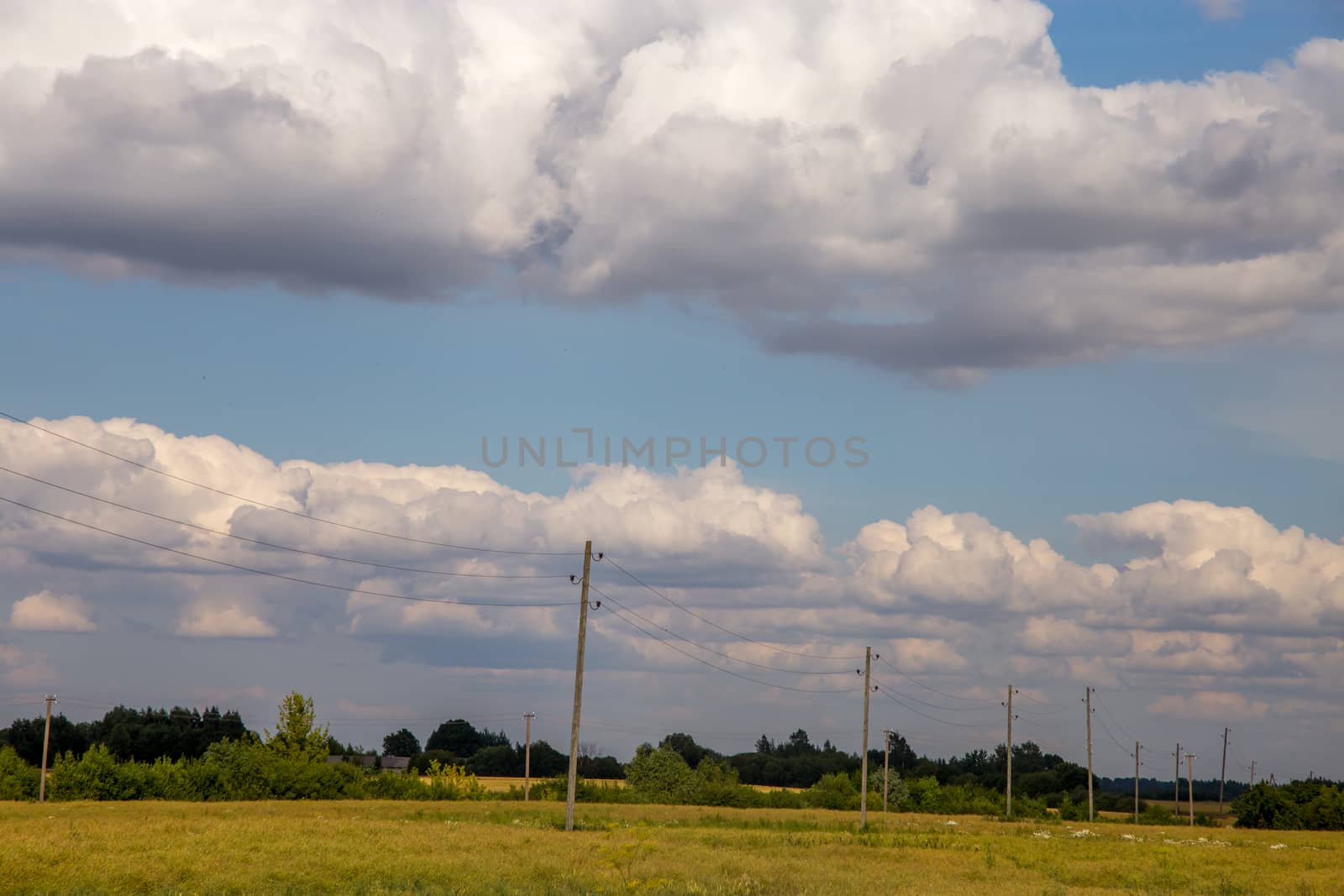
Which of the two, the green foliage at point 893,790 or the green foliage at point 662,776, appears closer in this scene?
the green foliage at point 662,776

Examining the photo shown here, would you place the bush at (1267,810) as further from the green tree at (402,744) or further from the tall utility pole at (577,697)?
the green tree at (402,744)

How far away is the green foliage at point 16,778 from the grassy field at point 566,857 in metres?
20.9

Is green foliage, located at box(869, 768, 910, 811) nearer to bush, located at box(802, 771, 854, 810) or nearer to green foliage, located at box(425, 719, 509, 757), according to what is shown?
bush, located at box(802, 771, 854, 810)

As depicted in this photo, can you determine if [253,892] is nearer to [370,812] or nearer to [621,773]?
[370,812]

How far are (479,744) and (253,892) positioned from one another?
172029 millimetres

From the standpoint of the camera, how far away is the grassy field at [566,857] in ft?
111

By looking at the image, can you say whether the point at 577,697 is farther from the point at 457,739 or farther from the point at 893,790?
the point at 457,739

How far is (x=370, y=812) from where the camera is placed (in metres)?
67.6

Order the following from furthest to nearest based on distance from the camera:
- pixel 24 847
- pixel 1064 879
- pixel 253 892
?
pixel 1064 879
pixel 24 847
pixel 253 892

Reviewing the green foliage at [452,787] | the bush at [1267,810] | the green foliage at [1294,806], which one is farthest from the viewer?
the bush at [1267,810]

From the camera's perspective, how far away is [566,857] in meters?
42.5

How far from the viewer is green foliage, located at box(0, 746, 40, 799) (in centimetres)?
8544

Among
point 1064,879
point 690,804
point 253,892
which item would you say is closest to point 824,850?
point 1064,879

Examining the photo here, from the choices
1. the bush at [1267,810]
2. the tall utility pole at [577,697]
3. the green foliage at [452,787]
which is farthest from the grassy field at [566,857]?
the bush at [1267,810]
